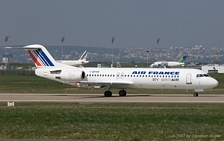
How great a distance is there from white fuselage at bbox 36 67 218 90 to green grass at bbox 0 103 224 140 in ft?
Answer: 59.6

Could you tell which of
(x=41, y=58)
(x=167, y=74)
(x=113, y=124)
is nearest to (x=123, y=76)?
(x=167, y=74)

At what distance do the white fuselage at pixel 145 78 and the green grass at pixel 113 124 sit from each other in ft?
59.6

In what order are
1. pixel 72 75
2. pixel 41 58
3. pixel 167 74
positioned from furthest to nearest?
pixel 41 58 < pixel 72 75 < pixel 167 74

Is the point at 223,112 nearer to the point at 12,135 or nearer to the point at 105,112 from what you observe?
the point at 105,112

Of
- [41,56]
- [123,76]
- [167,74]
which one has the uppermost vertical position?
[41,56]

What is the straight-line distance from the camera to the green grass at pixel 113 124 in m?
21.1

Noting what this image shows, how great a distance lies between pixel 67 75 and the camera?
2005 inches

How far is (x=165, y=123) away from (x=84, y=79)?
27.6 metres

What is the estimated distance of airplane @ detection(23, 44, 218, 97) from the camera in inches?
1938

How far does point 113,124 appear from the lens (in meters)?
24.9

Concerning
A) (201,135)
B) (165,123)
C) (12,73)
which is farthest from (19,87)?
(201,135)

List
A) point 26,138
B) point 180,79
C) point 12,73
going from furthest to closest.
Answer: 1. point 12,73
2. point 180,79
3. point 26,138

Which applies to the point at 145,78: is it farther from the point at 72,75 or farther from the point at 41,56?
the point at 41,56

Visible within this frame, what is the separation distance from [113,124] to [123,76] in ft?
87.6
